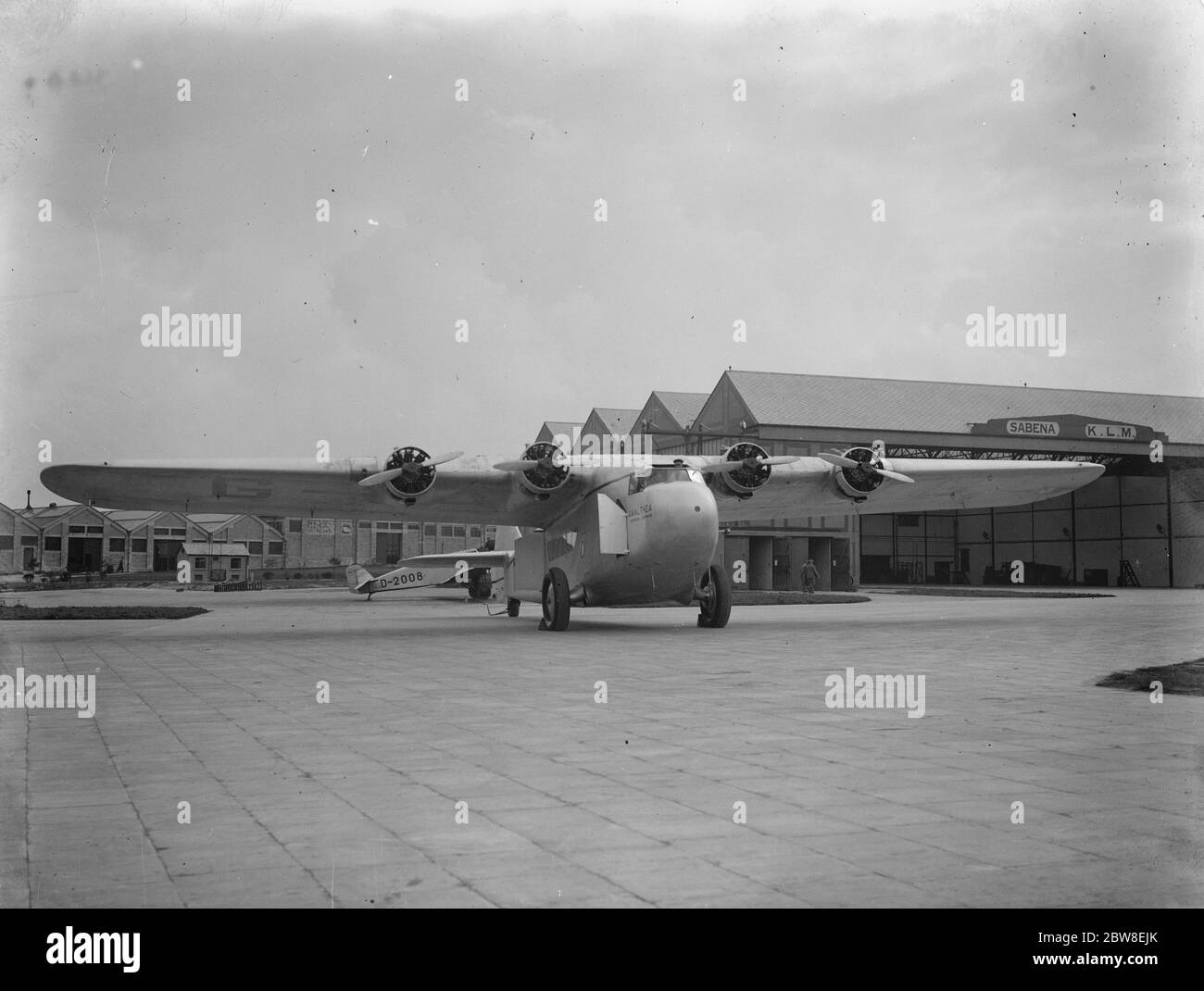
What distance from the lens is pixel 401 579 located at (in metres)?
45.3

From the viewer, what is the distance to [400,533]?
294ft

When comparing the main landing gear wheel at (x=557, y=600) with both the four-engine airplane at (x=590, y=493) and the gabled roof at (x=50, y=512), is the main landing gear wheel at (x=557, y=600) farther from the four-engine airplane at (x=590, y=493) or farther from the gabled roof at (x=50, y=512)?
the gabled roof at (x=50, y=512)

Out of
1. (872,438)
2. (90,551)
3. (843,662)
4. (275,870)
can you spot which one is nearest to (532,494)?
(843,662)

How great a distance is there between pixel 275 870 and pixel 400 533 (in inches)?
3397

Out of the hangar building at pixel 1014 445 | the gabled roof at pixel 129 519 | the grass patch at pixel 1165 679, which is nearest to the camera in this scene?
the grass patch at pixel 1165 679

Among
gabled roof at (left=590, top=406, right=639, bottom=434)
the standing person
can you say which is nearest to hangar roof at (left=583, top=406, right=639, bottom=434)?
gabled roof at (left=590, top=406, right=639, bottom=434)

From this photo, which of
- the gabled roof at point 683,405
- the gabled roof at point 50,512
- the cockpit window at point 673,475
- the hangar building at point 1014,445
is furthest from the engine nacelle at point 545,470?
the gabled roof at point 50,512

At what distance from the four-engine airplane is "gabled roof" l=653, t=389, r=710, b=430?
114ft

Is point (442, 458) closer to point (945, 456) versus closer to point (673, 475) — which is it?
point (673, 475)

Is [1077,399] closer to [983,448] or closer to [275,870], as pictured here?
[983,448]

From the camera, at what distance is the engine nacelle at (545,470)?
21766 mm

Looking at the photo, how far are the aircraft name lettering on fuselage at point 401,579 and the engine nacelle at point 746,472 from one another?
24395 mm

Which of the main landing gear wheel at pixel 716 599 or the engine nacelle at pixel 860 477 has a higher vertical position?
the engine nacelle at pixel 860 477

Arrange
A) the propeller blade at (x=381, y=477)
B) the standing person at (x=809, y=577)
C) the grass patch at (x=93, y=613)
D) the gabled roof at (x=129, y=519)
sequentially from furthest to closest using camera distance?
the gabled roof at (x=129, y=519)
the standing person at (x=809, y=577)
the grass patch at (x=93, y=613)
the propeller blade at (x=381, y=477)
